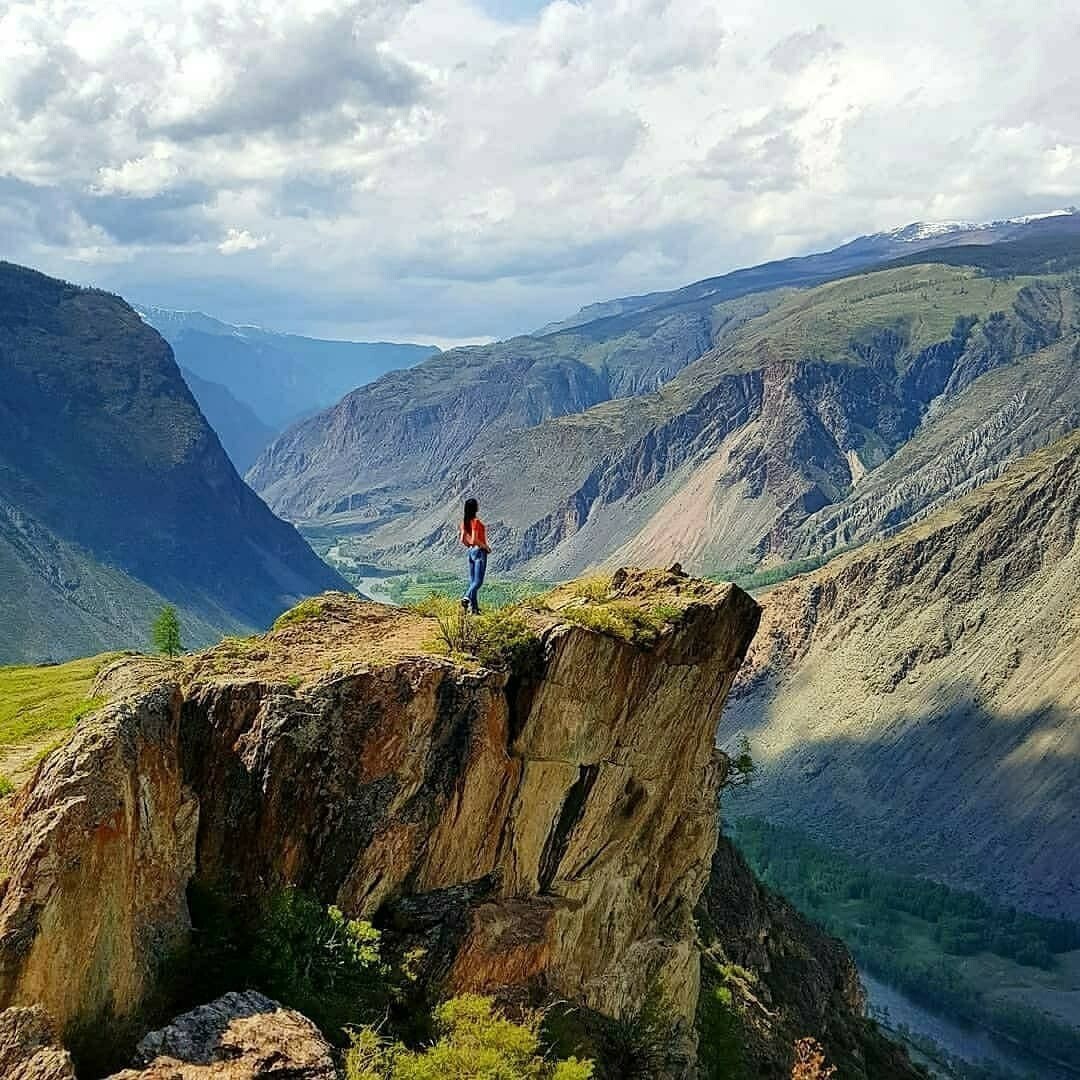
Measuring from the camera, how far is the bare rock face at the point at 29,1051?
1695 cm

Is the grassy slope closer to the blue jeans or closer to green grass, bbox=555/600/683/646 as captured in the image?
the blue jeans

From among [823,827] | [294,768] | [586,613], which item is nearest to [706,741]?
[586,613]

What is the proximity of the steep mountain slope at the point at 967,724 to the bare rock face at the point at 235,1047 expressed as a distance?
140696 mm

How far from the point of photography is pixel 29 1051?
17281mm

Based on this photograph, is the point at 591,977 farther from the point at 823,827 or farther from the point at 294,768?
the point at 823,827

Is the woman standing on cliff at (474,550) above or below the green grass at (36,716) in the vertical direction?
above

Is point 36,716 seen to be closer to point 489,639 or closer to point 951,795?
point 489,639

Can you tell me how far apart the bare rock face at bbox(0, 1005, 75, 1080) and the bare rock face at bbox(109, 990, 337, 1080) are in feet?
3.27

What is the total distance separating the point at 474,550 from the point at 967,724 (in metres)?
156

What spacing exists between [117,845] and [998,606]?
184 meters

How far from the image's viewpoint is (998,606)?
609ft

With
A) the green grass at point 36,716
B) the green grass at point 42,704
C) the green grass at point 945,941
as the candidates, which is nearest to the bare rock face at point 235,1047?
the green grass at point 36,716

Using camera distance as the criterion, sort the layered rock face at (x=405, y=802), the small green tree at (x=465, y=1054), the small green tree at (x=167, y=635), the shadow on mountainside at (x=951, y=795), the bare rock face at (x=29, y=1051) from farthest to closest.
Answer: the shadow on mountainside at (x=951, y=795) → the small green tree at (x=167, y=635) → the small green tree at (x=465, y=1054) → the layered rock face at (x=405, y=802) → the bare rock face at (x=29, y=1051)

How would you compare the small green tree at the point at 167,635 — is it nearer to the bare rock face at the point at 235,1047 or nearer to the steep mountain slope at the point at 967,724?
the bare rock face at the point at 235,1047
